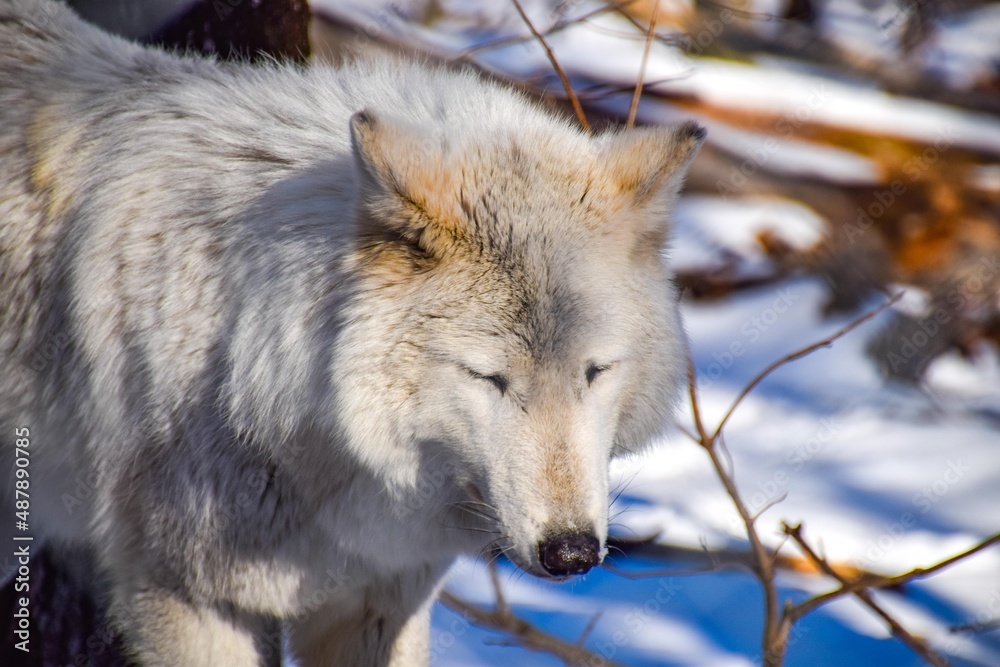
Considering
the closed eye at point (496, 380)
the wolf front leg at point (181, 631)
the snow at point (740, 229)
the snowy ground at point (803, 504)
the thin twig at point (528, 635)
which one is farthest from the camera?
the snow at point (740, 229)

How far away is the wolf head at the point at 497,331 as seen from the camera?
85.0 inches

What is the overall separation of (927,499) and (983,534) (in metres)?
0.44

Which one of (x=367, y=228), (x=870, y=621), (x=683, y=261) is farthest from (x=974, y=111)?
(x=367, y=228)

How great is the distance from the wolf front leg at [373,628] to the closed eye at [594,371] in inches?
38.1

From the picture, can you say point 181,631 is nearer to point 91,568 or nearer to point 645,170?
point 91,568

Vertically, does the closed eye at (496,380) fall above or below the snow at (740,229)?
above

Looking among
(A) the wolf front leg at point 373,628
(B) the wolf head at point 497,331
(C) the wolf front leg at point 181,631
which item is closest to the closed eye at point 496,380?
(B) the wolf head at point 497,331

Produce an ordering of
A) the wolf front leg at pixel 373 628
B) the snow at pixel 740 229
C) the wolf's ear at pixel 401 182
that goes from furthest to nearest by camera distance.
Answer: the snow at pixel 740 229 → the wolf front leg at pixel 373 628 → the wolf's ear at pixel 401 182

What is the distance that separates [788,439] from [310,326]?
4862 millimetres

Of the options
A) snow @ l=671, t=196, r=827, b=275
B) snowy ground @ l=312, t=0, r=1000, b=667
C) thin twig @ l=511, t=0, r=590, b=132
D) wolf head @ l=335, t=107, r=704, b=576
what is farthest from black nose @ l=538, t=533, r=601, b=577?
snow @ l=671, t=196, r=827, b=275

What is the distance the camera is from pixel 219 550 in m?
2.53

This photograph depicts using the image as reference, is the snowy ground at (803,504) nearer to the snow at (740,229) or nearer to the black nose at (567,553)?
the snow at (740,229)

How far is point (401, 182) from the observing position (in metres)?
2.14

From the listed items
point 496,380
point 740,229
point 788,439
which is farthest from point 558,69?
point 740,229
